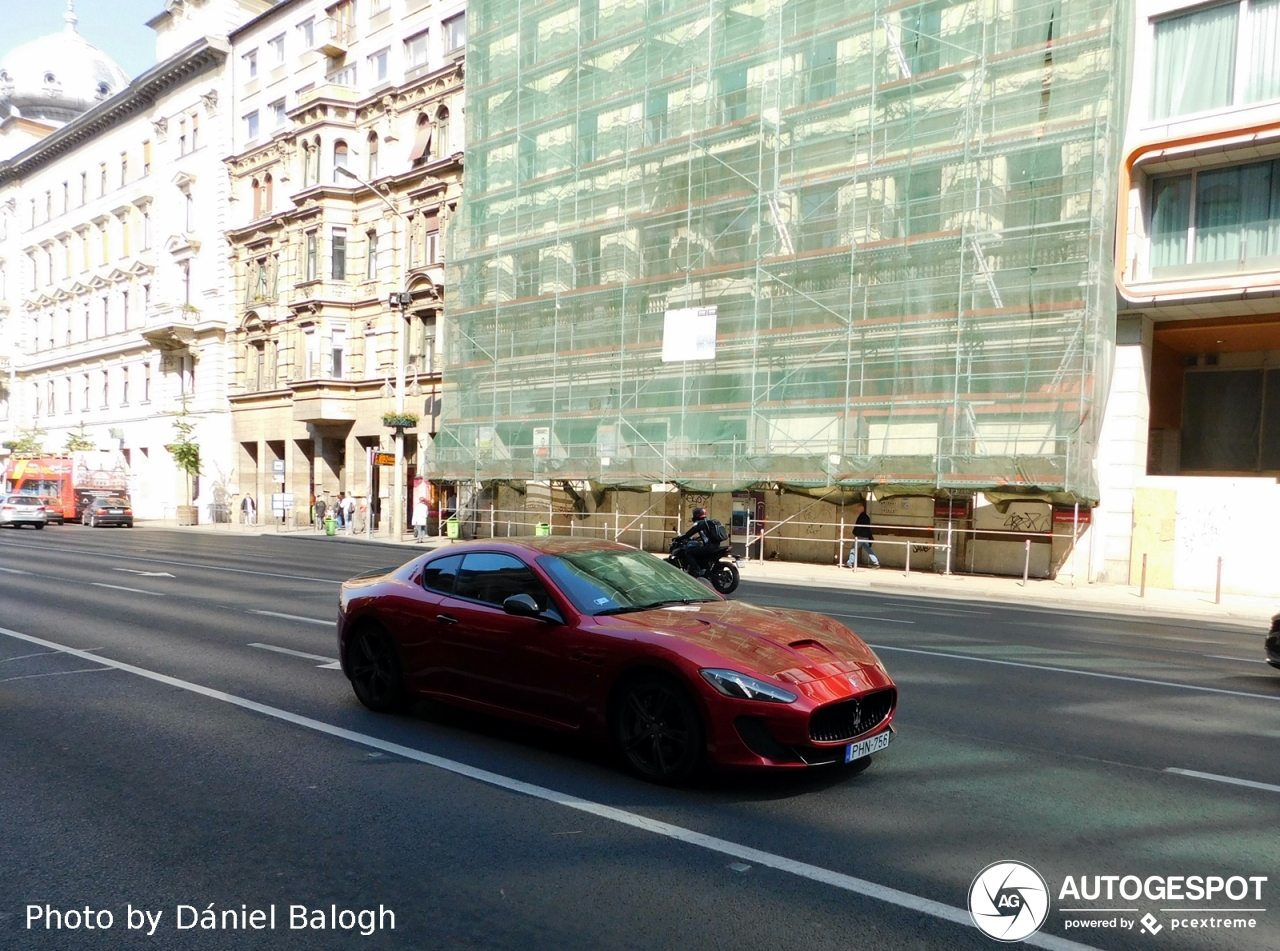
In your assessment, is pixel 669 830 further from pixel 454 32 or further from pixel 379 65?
pixel 379 65

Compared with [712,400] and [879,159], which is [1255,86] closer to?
[879,159]

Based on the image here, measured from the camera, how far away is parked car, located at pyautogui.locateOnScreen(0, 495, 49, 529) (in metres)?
43.4

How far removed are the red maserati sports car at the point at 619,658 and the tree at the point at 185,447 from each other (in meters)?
43.4

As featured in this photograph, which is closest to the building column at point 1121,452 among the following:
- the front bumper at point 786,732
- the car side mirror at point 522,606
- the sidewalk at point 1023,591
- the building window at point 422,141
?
the sidewalk at point 1023,591

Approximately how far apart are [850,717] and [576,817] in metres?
1.63

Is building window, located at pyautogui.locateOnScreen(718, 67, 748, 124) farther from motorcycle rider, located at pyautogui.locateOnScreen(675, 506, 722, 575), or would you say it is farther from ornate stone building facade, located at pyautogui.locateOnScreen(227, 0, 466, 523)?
motorcycle rider, located at pyautogui.locateOnScreen(675, 506, 722, 575)

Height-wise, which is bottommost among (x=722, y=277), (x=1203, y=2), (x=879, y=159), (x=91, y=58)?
(x=722, y=277)

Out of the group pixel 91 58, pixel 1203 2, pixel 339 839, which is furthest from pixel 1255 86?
pixel 91 58

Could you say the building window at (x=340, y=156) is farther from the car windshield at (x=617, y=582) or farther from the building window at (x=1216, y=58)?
the car windshield at (x=617, y=582)

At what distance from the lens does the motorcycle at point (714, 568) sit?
1717 centimetres

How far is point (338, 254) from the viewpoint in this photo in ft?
138

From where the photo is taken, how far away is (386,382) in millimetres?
38781

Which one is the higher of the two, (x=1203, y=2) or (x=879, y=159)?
(x=1203, y=2)

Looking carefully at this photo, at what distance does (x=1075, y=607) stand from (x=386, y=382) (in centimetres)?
2845
